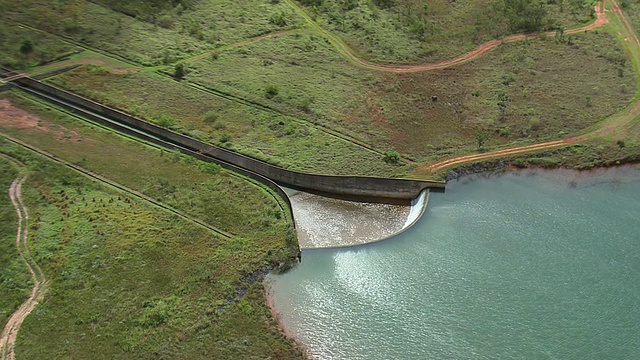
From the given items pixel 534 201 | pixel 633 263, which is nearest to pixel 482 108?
pixel 534 201

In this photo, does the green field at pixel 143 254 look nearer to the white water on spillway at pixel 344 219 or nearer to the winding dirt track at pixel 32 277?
the winding dirt track at pixel 32 277

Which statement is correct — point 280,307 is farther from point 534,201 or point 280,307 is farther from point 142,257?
point 534,201

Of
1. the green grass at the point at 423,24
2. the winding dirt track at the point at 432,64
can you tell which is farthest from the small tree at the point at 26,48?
the green grass at the point at 423,24

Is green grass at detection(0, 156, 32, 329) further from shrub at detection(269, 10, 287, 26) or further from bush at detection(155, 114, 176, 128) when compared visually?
shrub at detection(269, 10, 287, 26)

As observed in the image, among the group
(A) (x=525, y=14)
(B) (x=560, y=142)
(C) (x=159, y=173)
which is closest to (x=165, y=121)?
(C) (x=159, y=173)

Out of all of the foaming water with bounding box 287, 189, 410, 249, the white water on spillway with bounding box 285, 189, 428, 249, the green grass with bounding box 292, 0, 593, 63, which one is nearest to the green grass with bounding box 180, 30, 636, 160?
the green grass with bounding box 292, 0, 593, 63
